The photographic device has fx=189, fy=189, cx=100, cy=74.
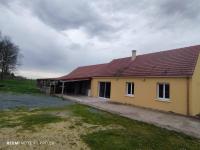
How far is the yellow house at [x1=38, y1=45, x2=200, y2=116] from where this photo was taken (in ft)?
43.8

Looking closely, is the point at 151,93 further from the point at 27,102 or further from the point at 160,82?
the point at 27,102

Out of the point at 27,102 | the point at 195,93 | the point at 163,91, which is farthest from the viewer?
the point at 27,102

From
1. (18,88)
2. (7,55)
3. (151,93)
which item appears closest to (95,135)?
(151,93)

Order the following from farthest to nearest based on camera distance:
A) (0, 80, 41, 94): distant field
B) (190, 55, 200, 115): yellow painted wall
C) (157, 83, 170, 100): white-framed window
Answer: (0, 80, 41, 94): distant field < (157, 83, 170, 100): white-framed window < (190, 55, 200, 115): yellow painted wall

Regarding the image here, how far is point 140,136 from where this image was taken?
25.3ft

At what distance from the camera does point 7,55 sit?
48.4m

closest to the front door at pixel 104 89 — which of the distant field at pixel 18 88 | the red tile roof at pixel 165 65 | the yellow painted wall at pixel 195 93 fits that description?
the red tile roof at pixel 165 65

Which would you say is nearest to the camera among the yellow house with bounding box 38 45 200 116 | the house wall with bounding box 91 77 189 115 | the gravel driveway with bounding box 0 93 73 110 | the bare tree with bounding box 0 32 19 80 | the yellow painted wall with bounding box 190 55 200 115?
the yellow painted wall with bounding box 190 55 200 115

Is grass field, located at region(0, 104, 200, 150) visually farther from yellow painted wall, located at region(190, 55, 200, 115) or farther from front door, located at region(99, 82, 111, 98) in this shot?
front door, located at region(99, 82, 111, 98)

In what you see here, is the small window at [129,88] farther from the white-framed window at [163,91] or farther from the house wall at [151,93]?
the white-framed window at [163,91]

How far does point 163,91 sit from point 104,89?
28.7 feet

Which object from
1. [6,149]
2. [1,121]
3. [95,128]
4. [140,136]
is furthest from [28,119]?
[140,136]

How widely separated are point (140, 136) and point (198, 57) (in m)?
9.96

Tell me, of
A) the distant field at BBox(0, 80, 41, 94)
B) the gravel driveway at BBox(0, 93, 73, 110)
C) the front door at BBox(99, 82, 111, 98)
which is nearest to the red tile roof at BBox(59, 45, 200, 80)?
the front door at BBox(99, 82, 111, 98)
